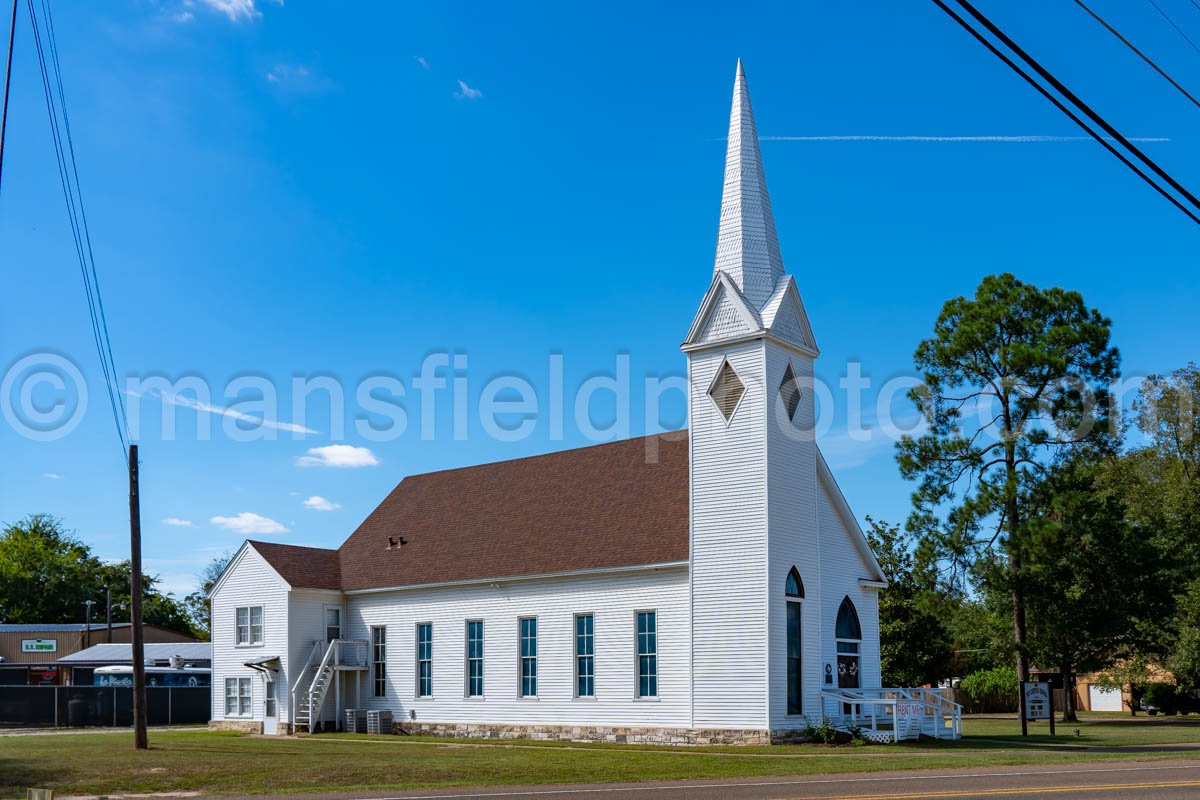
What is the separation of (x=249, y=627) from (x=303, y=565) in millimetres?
3116

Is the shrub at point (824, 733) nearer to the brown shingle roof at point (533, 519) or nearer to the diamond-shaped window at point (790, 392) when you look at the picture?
the brown shingle roof at point (533, 519)

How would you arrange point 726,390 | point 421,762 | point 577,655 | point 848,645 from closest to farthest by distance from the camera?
point 421,762 → point 726,390 → point 848,645 → point 577,655

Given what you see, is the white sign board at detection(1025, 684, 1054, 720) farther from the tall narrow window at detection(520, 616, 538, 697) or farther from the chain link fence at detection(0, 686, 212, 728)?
the chain link fence at detection(0, 686, 212, 728)

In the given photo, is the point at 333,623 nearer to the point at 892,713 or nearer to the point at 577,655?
the point at 577,655

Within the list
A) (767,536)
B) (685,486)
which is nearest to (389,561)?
(685,486)

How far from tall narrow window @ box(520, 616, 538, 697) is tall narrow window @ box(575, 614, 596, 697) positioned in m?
1.88

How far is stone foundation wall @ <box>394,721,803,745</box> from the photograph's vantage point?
103 feet

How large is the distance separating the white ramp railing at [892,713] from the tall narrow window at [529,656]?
9542mm

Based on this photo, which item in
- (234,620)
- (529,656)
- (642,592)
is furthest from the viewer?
(234,620)

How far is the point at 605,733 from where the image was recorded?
1371 inches

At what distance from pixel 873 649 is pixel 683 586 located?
719 centimetres

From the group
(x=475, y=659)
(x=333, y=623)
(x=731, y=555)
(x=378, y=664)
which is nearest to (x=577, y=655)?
(x=475, y=659)

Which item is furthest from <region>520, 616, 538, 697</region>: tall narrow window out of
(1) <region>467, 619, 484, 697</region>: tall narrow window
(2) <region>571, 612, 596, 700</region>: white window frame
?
(1) <region>467, 619, 484, 697</region>: tall narrow window

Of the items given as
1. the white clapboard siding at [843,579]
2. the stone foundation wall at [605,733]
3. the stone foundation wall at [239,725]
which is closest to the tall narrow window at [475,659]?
the stone foundation wall at [605,733]
